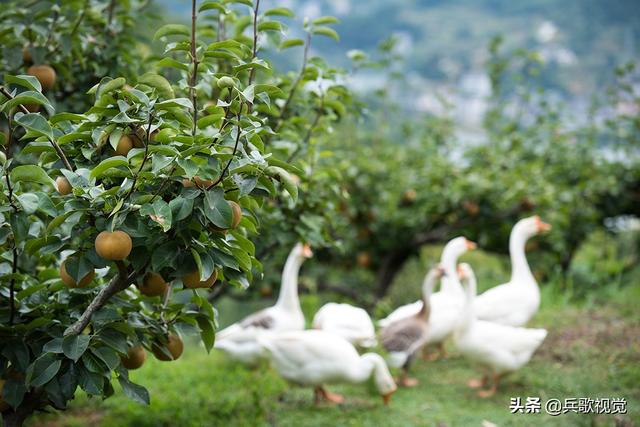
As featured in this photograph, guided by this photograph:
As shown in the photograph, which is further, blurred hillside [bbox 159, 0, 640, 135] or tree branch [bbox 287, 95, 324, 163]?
blurred hillside [bbox 159, 0, 640, 135]

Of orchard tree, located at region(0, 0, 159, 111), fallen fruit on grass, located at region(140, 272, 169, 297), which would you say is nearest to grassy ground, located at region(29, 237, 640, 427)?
fallen fruit on grass, located at region(140, 272, 169, 297)

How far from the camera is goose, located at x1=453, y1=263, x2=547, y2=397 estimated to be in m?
3.97

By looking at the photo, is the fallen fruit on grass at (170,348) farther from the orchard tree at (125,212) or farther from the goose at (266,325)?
the goose at (266,325)

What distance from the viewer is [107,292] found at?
2129 mm

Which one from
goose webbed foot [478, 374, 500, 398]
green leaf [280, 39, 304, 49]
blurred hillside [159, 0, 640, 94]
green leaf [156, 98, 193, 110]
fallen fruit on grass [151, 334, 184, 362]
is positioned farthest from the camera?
blurred hillside [159, 0, 640, 94]

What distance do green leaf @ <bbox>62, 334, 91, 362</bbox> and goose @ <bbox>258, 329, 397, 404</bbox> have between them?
1.80 m

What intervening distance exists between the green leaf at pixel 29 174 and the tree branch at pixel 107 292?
0.34m

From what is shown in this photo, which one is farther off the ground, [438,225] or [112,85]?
[438,225]

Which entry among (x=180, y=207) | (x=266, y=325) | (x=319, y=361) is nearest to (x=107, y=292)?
(x=180, y=207)

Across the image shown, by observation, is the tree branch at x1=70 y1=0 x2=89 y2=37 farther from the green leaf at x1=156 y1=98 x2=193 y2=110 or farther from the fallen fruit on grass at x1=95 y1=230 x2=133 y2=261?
the fallen fruit on grass at x1=95 y1=230 x2=133 y2=261

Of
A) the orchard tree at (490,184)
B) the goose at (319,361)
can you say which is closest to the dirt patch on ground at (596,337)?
the orchard tree at (490,184)

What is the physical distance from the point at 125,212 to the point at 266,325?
9.16ft

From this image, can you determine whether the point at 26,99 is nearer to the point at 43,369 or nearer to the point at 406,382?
the point at 43,369

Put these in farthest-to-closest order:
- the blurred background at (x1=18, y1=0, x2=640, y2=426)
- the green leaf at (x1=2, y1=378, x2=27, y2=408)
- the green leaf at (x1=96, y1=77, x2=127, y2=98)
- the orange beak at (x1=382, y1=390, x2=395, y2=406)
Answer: the orange beak at (x1=382, y1=390, x2=395, y2=406) < the blurred background at (x1=18, y1=0, x2=640, y2=426) < the green leaf at (x1=2, y1=378, x2=27, y2=408) < the green leaf at (x1=96, y1=77, x2=127, y2=98)
